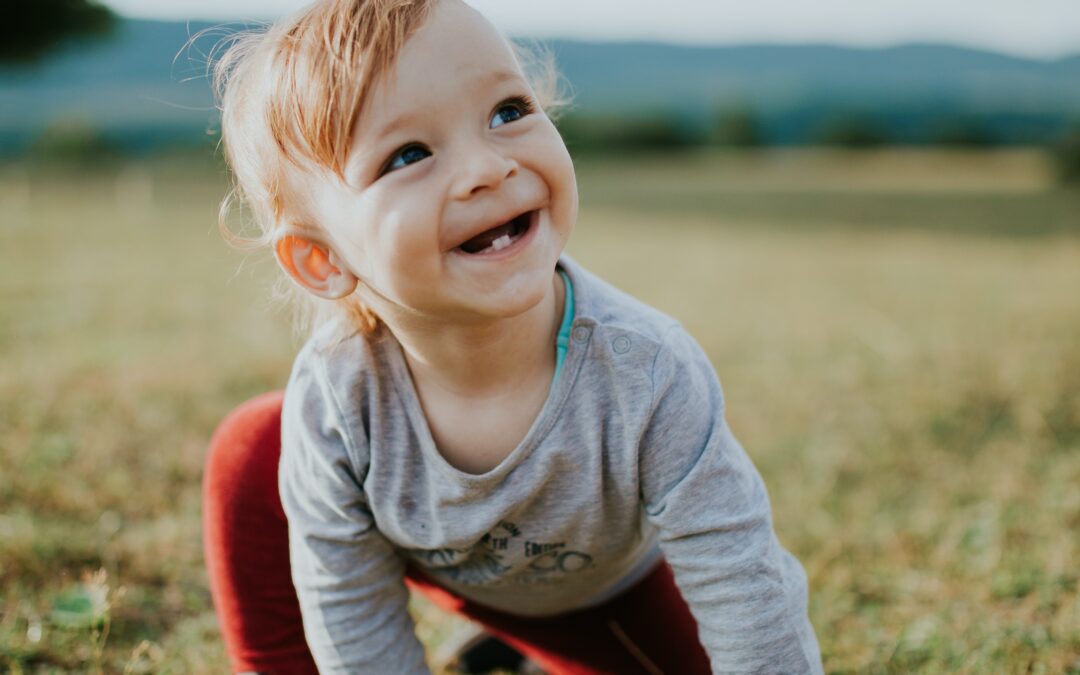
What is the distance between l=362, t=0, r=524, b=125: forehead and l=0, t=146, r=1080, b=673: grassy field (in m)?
0.56

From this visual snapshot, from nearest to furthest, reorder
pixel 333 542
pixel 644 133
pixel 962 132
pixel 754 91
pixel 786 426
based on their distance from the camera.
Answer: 1. pixel 333 542
2. pixel 786 426
3. pixel 962 132
4. pixel 754 91
5. pixel 644 133

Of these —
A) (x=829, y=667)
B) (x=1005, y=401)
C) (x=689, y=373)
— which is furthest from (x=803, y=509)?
(x=689, y=373)

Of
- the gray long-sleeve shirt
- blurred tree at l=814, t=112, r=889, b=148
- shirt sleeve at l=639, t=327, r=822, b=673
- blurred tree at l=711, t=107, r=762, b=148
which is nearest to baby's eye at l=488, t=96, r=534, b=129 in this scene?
the gray long-sleeve shirt

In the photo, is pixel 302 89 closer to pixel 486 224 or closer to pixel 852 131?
pixel 486 224

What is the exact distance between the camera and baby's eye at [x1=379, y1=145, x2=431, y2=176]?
1.09m

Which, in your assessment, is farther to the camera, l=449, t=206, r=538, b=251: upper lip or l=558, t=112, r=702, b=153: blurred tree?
l=558, t=112, r=702, b=153: blurred tree

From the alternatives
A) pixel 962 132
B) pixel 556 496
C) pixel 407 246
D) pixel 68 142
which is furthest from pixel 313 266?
pixel 962 132

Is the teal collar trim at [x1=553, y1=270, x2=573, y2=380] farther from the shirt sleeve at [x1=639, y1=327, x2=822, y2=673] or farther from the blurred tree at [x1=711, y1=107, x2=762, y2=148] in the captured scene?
the blurred tree at [x1=711, y1=107, x2=762, y2=148]

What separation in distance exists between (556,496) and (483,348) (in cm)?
22

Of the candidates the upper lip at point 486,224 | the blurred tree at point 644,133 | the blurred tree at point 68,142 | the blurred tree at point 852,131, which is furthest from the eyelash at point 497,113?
the blurred tree at point 644,133

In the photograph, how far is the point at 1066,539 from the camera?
6.36ft

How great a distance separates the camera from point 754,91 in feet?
43.7

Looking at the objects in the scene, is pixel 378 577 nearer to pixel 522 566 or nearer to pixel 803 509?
pixel 522 566

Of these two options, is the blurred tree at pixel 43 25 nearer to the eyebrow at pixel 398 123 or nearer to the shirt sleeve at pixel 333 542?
the shirt sleeve at pixel 333 542
